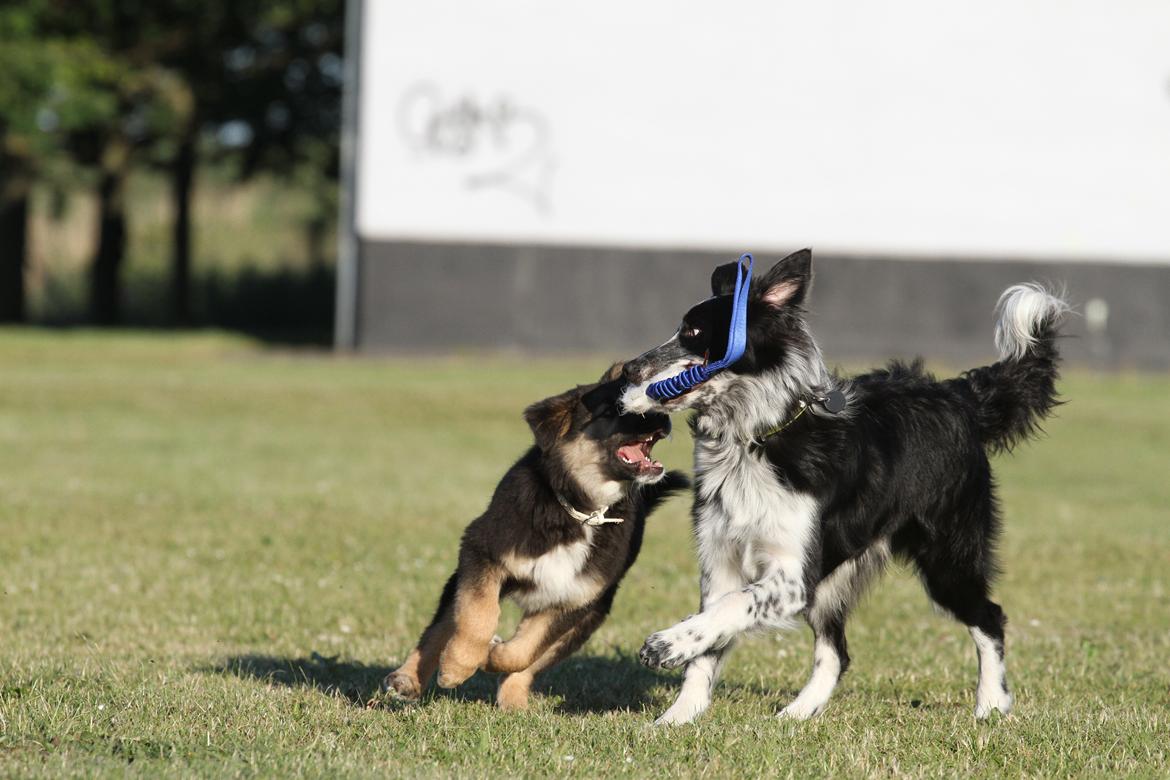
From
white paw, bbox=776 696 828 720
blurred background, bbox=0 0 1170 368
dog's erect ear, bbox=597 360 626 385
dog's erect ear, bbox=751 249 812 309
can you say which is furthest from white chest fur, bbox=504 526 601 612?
blurred background, bbox=0 0 1170 368

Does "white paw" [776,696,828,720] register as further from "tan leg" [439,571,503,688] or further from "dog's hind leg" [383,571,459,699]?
"dog's hind leg" [383,571,459,699]

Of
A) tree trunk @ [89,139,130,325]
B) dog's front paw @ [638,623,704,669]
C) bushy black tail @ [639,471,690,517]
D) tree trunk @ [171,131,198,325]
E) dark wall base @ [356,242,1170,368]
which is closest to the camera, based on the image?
dog's front paw @ [638,623,704,669]

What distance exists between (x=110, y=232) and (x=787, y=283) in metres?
39.4

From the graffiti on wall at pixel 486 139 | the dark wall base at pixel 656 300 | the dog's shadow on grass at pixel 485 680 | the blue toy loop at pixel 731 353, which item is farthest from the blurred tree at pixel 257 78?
the blue toy loop at pixel 731 353

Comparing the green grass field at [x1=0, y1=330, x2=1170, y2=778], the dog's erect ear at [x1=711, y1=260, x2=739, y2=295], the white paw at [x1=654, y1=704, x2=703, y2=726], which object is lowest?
the green grass field at [x1=0, y1=330, x2=1170, y2=778]

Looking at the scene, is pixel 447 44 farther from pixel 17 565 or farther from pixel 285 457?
pixel 17 565

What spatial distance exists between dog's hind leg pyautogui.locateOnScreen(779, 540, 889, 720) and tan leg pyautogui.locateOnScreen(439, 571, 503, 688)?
138cm

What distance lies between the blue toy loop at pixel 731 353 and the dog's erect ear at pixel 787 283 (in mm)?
73

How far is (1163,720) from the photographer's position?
677 cm

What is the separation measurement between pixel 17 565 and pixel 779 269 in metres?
6.44

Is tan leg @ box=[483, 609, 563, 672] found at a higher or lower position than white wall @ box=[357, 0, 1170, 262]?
lower

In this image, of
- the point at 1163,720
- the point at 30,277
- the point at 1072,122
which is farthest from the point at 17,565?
the point at 30,277

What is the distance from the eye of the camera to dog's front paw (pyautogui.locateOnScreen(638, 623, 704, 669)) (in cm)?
593

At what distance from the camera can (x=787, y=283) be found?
238 inches
